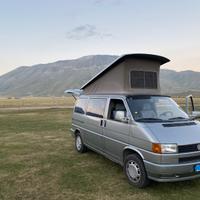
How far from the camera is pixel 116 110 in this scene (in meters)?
6.09

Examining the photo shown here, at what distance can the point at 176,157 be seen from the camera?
451 centimetres

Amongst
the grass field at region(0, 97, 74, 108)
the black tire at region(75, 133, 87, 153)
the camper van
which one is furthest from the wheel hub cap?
the grass field at region(0, 97, 74, 108)

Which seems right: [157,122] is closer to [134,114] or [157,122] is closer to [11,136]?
[134,114]

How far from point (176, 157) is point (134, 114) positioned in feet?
4.45

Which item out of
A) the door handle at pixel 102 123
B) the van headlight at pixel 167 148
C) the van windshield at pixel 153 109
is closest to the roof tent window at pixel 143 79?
the van windshield at pixel 153 109

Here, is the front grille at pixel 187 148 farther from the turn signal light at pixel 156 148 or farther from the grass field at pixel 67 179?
the grass field at pixel 67 179

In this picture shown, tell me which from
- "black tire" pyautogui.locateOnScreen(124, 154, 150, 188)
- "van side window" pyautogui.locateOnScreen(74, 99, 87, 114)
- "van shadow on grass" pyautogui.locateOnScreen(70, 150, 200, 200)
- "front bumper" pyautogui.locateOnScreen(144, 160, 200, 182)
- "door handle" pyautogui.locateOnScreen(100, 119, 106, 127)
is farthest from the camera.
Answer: "van side window" pyautogui.locateOnScreen(74, 99, 87, 114)

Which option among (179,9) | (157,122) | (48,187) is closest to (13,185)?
(48,187)

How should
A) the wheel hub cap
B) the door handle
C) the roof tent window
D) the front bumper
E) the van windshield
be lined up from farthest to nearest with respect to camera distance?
the roof tent window → the door handle → the van windshield → the wheel hub cap → the front bumper

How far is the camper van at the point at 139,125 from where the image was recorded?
15.0 ft

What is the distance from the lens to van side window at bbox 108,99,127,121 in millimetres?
5741

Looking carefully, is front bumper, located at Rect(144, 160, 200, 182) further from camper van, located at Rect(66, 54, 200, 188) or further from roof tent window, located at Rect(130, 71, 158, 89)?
roof tent window, located at Rect(130, 71, 158, 89)

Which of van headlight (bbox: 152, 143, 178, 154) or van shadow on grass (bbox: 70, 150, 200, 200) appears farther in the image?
van shadow on grass (bbox: 70, 150, 200, 200)

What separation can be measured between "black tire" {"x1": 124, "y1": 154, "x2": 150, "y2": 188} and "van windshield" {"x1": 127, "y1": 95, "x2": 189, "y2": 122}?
0.85m
